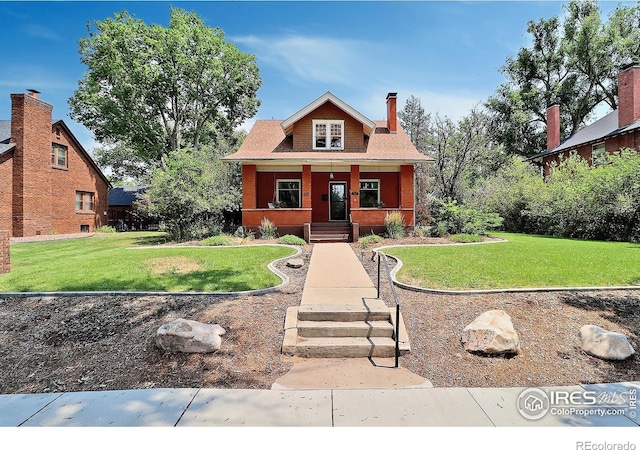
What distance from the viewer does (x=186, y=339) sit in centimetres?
458

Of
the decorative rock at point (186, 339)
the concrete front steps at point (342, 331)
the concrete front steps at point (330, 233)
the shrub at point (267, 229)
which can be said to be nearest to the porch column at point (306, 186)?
the concrete front steps at point (330, 233)

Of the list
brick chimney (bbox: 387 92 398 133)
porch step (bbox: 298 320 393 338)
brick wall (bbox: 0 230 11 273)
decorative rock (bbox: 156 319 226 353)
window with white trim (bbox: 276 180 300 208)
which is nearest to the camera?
decorative rock (bbox: 156 319 226 353)

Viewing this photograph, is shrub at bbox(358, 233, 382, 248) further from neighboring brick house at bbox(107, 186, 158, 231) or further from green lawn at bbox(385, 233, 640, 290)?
neighboring brick house at bbox(107, 186, 158, 231)

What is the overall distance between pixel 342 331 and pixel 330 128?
44.9 ft

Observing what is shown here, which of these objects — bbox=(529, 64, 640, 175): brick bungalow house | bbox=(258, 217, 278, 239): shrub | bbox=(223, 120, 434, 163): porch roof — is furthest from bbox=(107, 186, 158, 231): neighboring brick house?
bbox=(529, 64, 640, 175): brick bungalow house

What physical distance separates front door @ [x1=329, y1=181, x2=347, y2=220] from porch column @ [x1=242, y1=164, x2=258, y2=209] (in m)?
4.36

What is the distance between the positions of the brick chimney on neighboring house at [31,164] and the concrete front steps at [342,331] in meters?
20.8

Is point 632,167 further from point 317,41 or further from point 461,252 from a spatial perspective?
point 317,41

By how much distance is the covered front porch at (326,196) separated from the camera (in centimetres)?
1514

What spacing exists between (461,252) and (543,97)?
30.0 m

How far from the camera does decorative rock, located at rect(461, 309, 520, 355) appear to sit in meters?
4.57

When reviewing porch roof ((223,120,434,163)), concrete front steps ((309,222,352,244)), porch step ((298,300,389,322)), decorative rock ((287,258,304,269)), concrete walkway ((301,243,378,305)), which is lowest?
porch step ((298,300,389,322))

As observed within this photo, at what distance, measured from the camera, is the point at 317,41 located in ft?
29.2
